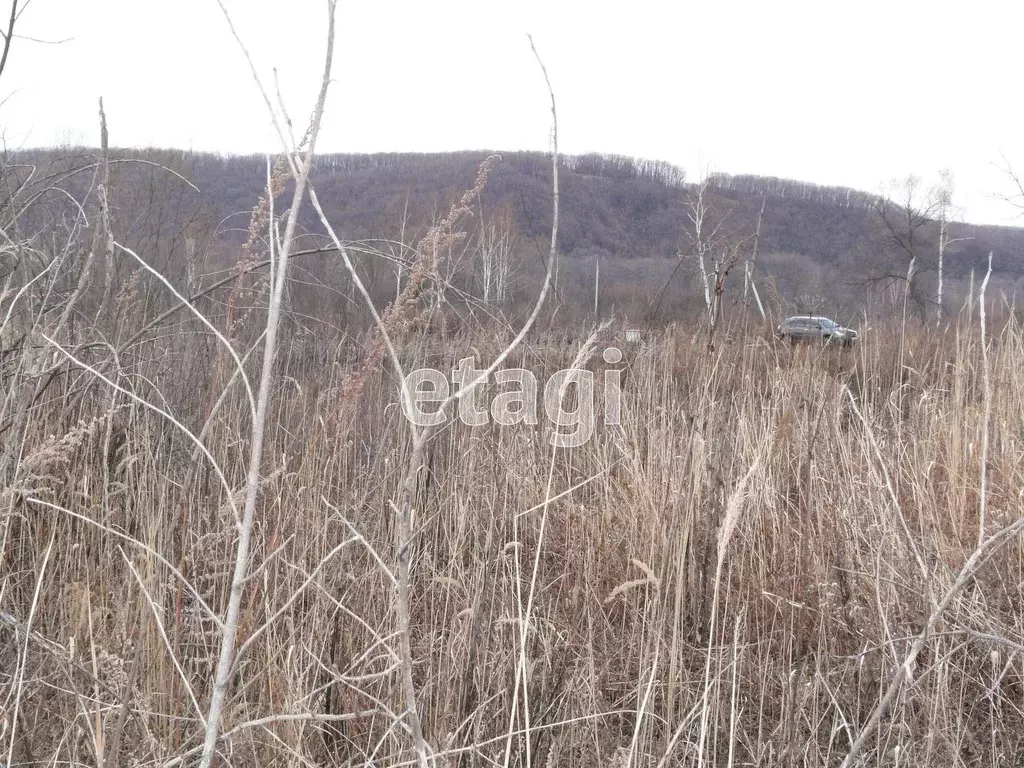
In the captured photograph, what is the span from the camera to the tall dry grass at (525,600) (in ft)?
3.74

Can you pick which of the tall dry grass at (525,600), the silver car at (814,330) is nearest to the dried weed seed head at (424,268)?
the tall dry grass at (525,600)

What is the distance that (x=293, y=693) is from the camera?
1218mm

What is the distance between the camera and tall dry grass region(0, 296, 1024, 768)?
3.74ft

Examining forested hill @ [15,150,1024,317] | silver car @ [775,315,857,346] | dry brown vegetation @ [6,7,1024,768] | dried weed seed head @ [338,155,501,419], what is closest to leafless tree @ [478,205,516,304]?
dried weed seed head @ [338,155,501,419]

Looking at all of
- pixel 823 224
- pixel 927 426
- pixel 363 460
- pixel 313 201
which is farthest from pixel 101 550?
pixel 823 224

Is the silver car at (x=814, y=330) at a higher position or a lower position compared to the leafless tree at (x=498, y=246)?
lower

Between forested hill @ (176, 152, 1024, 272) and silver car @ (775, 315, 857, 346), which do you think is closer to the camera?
silver car @ (775, 315, 857, 346)

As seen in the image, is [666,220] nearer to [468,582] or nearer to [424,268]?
[468,582]

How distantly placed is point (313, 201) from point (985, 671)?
5.48 feet

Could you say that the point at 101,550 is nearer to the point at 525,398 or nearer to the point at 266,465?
the point at 266,465

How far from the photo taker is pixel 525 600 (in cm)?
186

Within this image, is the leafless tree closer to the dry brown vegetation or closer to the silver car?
the dry brown vegetation

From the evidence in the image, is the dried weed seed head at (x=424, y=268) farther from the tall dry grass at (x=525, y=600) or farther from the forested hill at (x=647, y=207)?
the forested hill at (x=647, y=207)

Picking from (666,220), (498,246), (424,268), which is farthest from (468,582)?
(666,220)
